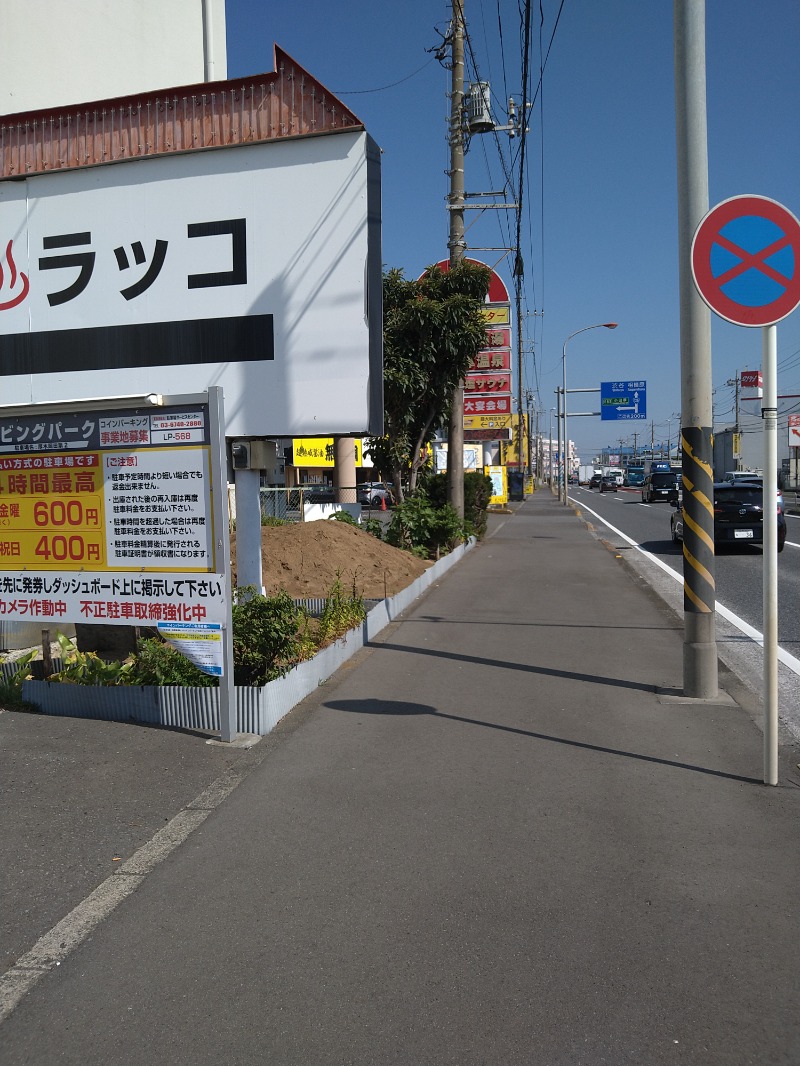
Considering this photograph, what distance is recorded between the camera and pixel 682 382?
22.0 ft

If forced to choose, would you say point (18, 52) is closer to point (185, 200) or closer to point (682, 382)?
point (185, 200)

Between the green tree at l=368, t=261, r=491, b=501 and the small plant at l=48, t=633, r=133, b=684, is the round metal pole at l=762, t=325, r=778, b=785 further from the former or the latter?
the green tree at l=368, t=261, r=491, b=501

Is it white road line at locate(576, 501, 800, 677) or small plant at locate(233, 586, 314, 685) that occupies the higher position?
small plant at locate(233, 586, 314, 685)

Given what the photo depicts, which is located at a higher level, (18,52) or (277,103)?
(18,52)

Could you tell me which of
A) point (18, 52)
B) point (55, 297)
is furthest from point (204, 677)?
point (18, 52)

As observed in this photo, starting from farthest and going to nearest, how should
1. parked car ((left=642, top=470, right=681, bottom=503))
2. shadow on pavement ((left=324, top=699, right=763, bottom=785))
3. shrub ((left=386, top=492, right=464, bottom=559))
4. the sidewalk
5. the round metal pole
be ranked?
parked car ((left=642, top=470, right=681, bottom=503)) → shrub ((left=386, top=492, right=464, bottom=559)) → shadow on pavement ((left=324, top=699, right=763, bottom=785)) → the round metal pole → the sidewalk

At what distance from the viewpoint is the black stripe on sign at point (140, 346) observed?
749cm

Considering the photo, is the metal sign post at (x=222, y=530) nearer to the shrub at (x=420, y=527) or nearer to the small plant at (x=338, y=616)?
the small plant at (x=338, y=616)

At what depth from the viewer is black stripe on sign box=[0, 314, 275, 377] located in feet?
24.6

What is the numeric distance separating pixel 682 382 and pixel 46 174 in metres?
5.91

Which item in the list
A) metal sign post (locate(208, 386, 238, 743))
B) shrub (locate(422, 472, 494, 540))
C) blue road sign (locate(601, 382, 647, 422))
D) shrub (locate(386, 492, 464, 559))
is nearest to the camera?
metal sign post (locate(208, 386, 238, 743))

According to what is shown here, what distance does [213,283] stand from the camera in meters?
7.56

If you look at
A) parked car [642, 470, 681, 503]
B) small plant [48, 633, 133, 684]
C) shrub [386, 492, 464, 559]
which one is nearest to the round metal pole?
small plant [48, 633, 133, 684]

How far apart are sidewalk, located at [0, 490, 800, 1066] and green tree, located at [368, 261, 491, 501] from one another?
30.4 feet
